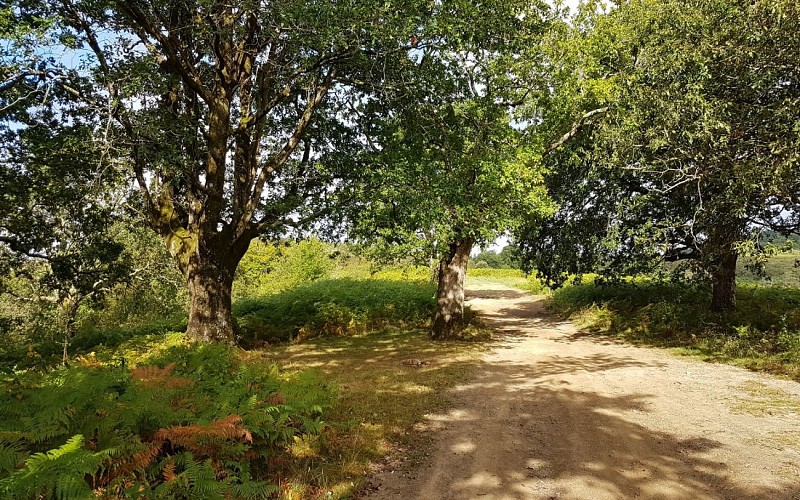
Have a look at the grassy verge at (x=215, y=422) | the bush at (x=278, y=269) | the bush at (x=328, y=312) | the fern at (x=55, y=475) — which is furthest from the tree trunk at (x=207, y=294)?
the bush at (x=278, y=269)

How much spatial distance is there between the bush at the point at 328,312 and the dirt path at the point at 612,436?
25.2ft

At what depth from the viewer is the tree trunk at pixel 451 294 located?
48.9 ft

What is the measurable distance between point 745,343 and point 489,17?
11.0 m

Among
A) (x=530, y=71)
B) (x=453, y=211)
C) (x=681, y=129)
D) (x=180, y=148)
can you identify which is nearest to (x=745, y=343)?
(x=681, y=129)

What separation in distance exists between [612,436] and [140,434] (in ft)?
19.3

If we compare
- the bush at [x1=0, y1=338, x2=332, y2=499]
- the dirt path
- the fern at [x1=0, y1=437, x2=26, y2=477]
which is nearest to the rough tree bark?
the dirt path

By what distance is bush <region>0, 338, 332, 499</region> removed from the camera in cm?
299

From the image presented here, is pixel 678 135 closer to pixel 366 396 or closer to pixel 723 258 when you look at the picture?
pixel 723 258

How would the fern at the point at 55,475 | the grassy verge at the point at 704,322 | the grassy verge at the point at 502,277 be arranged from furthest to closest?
the grassy verge at the point at 502,277
the grassy verge at the point at 704,322
the fern at the point at 55,475

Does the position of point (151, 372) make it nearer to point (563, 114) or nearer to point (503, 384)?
point (503, 384)

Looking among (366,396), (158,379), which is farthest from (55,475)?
(366,396)

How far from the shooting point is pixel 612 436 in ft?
20.1

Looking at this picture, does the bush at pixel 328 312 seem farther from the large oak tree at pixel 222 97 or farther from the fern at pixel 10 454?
the fern at pixel 10 454

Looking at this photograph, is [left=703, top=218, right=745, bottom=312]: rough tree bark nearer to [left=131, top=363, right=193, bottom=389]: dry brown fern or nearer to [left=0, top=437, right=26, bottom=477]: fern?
[left=131, top=363, right=193, bottom=389]: dry brown fern
